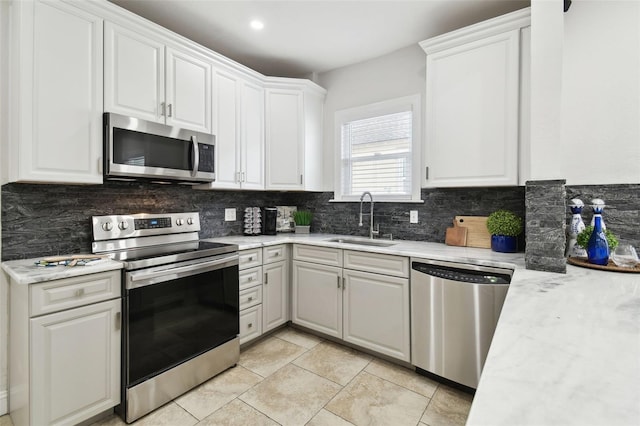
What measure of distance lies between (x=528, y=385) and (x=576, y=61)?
7.74 ft

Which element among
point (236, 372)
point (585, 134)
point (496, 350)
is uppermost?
point (585, 134)

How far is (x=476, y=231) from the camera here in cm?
255

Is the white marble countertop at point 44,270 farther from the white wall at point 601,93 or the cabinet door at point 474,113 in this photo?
the white wall at point 601,93

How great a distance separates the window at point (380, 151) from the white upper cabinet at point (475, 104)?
41cm

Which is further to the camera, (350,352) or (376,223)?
(376,223)

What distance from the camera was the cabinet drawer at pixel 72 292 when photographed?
5.02 ft

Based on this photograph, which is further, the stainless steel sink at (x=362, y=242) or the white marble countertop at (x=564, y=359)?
the stainless steel sink at (x=362, y=242)

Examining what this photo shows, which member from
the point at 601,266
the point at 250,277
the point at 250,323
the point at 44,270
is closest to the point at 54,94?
the point at 44,270

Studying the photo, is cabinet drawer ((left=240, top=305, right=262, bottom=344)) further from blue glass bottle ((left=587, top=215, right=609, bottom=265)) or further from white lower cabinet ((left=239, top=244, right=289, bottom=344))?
blue glass bottle ((left=587, top=215, right=609, bottom=265))

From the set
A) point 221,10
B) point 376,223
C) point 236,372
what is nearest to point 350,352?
point 236,372

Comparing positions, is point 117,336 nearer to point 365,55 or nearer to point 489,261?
point 489,261

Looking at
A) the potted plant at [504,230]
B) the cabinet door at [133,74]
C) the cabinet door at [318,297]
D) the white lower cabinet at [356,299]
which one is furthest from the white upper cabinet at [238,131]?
the potted plant at [504,230]

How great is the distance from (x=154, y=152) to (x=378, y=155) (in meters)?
2.00

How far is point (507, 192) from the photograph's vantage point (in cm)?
247
